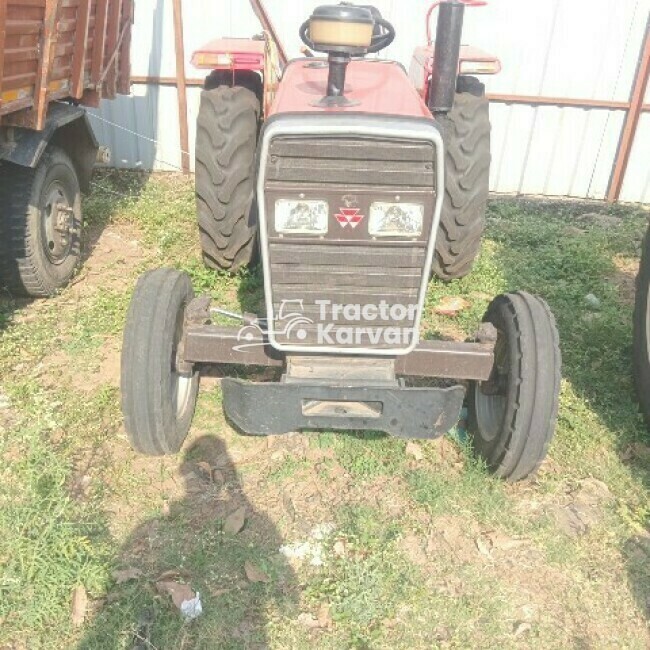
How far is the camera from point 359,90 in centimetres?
278

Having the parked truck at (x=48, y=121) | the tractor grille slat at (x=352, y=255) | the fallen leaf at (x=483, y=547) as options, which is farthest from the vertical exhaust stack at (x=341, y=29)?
the fallen leaf at (x=483, y=547)

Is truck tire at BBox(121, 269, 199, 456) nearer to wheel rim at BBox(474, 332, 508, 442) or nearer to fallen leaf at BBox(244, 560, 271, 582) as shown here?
fallen leaf at BBox(244, 560, 271, 582)

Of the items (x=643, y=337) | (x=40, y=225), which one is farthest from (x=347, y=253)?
(x=40, y=225)

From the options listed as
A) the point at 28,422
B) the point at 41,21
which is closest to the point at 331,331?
the point at 28,422

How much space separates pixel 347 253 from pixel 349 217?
15 cm

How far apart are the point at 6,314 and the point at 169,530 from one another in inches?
86.0

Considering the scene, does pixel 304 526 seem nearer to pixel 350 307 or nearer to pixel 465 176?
pixel 350 307

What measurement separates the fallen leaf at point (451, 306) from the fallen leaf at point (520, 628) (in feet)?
7.24

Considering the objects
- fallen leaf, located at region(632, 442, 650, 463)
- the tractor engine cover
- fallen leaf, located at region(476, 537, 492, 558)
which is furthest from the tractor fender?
fallen leaf, located at region(632, 442, 650, 463)

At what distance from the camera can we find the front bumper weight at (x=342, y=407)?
8.30 feet

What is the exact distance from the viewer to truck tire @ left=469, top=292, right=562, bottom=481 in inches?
107

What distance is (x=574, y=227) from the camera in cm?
605

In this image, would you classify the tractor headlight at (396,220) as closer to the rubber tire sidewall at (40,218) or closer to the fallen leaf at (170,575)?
the fallen leaf at (170,575)

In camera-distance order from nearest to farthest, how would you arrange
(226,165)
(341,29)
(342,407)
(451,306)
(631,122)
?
(341,29) < (342,407) < (226,165) < (451,306) < (631,122)
